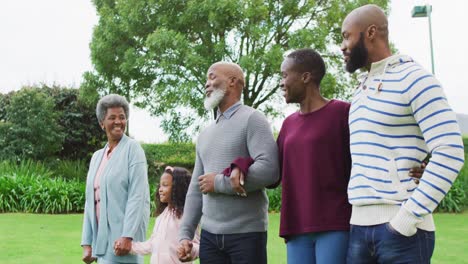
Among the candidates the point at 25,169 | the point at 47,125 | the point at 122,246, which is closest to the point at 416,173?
the point at 122,246

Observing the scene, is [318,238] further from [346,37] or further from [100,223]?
[100,223]

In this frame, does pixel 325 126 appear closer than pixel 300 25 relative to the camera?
Yes

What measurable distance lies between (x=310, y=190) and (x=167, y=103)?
567 inches

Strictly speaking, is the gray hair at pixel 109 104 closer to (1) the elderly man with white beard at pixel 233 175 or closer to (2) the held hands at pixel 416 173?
(1) the elderly man with white beard at pixel 233 175

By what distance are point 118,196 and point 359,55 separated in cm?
198

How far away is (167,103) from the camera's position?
17.2 metres

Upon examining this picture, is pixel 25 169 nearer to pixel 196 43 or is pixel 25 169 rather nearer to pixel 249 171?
pixel 196 43

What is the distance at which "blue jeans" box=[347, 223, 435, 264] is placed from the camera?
245 cm

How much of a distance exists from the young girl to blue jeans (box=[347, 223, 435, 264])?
1.46 m

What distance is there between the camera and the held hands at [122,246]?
3986 mm

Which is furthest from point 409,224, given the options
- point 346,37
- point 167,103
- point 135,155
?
point 167,103

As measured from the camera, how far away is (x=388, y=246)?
2.47 metres

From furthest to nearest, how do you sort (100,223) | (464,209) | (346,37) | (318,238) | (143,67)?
(143,67), (464,209), (100,223), (318,238), (346,37)

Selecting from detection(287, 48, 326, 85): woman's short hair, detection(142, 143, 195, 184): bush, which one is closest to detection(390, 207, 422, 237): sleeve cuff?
detection(287, 48, 326, 85): woman's short hair
